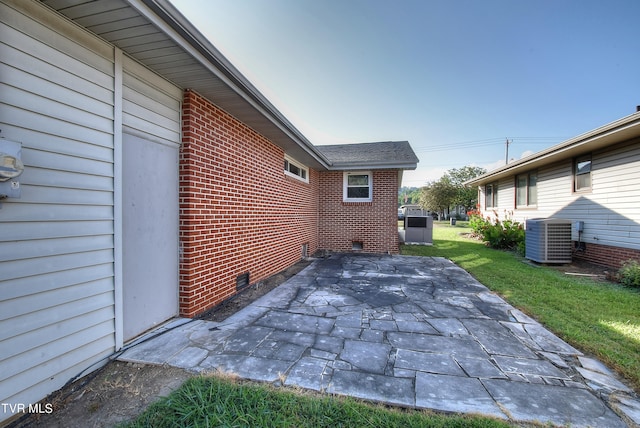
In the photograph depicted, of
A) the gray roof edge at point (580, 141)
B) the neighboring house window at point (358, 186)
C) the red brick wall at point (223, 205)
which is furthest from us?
the neighboring house window at point (358, 186)

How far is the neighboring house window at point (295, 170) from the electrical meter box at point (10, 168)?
492 centimetres

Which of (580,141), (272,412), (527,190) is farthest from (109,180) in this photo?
(527,190)

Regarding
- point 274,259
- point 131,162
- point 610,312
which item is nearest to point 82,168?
point 131,162

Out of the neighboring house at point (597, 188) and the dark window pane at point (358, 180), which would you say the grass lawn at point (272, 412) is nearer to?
the neighboring house at point (597, 188)

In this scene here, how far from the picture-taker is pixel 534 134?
31.8 m

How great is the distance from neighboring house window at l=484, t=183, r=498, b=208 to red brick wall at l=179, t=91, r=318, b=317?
41.6 ft

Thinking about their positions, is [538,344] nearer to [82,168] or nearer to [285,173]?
[82,168]

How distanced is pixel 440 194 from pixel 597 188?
24.7m

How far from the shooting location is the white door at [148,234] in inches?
97.7

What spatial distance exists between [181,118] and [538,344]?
4.95 m

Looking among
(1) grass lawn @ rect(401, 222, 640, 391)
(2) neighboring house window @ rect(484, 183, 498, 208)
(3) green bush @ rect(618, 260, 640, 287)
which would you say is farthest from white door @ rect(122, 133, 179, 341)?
(2) neighboring house window @ rect(484, 183, 498, 208)

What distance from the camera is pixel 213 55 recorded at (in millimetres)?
2496

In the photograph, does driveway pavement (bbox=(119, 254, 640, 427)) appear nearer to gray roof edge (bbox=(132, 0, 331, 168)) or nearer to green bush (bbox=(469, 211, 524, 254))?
gray roof edge (bbox=(132, 0, 331, 168))

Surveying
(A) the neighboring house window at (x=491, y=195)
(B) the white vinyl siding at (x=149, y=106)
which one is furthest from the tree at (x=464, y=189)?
(B) the white vinyl siding at (x=149, y=106)
